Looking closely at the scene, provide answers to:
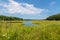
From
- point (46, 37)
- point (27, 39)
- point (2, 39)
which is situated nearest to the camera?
point (2, 39)

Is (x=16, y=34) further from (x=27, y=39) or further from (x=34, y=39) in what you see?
(x=34, y=39)

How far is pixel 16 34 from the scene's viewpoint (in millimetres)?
6262

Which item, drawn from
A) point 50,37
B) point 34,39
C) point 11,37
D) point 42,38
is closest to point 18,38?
point 11,37

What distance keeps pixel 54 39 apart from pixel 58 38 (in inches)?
9.7

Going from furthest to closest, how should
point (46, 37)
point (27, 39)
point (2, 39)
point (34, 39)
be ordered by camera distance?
point (46, 37) → point (34, 39) → point (27, 39) → point (2, 39)

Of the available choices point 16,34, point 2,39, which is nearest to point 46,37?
point 16,34

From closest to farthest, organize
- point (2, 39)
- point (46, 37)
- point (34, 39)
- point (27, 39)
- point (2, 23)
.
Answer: point (2, 39)
point (27, 39)
point (34, 39)
point (46, 37)
point (2, 23)

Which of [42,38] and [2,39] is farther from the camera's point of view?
[42,38]

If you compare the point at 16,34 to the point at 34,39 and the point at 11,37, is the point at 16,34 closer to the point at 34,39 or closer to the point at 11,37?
the point at 11,37

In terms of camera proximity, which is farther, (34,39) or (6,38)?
(34,39)

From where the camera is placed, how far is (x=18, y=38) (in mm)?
6004

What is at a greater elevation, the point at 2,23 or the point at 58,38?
the point at 2,23

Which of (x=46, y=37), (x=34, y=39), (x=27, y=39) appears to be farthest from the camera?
(x=46, y=37)

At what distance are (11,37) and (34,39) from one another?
1.29 meters
